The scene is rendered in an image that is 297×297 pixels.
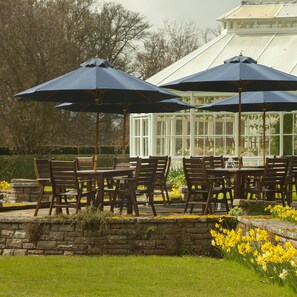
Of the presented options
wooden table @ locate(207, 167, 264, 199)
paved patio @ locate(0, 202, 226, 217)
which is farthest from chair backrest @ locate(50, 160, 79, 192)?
wooden table @ locate(207, 167, 264, 199)

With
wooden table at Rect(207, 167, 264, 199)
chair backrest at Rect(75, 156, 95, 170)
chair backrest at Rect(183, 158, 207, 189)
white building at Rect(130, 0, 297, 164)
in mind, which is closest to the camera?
chair backrest at Rect(183, 158, 207, 189)

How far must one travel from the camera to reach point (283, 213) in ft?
35.9

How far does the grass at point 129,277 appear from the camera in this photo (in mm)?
8625

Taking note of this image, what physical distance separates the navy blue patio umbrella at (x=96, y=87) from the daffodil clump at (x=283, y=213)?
2722mm

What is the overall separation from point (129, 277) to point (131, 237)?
6.32 feet

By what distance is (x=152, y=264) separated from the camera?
1042 cm

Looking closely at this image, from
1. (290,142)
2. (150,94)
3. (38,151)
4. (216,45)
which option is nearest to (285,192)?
(150,94)

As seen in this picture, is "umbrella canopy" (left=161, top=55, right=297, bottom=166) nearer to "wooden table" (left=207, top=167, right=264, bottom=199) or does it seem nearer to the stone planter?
"wooden table" (left=207, top=167, right=264, bottom=199)

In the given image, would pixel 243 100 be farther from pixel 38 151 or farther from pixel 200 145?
pixel 38 151

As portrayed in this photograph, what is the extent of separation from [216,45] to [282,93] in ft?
27.6

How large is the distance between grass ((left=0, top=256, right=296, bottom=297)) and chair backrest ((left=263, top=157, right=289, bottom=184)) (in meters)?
3.32

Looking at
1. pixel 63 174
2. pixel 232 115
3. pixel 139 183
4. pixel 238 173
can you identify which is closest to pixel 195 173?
pixel 238 173

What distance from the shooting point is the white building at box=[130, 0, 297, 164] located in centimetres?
2345

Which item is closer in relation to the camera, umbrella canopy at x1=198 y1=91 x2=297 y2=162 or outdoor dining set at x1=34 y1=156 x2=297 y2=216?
outdoor dining set at x1=34 y1=156 x2=297 y2=216
